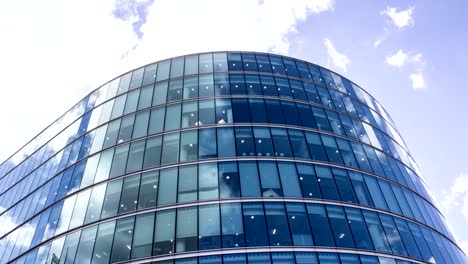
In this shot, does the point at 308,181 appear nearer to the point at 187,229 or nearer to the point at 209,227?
the point at 209,227

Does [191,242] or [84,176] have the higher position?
[84,176]

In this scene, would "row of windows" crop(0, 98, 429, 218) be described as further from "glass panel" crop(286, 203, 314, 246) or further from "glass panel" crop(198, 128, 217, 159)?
"glass panel" crop(286, 203, 314, 246)

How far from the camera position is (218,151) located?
1094 inches

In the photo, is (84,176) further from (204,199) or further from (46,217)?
(204,199)

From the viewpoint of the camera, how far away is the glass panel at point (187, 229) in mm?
22750

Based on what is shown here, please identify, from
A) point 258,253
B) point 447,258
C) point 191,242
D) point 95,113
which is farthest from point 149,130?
point 447,258

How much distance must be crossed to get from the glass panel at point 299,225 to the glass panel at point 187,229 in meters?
5.51

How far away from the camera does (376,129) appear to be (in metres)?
35.4

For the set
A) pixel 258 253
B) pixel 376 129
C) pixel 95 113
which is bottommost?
pixel 258 253

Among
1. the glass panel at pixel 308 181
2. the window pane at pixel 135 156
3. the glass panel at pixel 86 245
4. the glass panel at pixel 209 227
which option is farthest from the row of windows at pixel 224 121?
the glass panel at pixel 209 227

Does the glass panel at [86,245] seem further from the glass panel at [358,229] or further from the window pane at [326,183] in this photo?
the glass panel at [358,229]

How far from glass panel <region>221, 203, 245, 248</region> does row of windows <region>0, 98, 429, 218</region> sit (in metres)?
7.52

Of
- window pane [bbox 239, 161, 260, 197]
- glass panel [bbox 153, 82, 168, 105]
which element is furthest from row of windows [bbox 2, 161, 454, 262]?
glass panel [bbox 153, 82, 168, 105]

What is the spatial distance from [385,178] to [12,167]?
124ft
